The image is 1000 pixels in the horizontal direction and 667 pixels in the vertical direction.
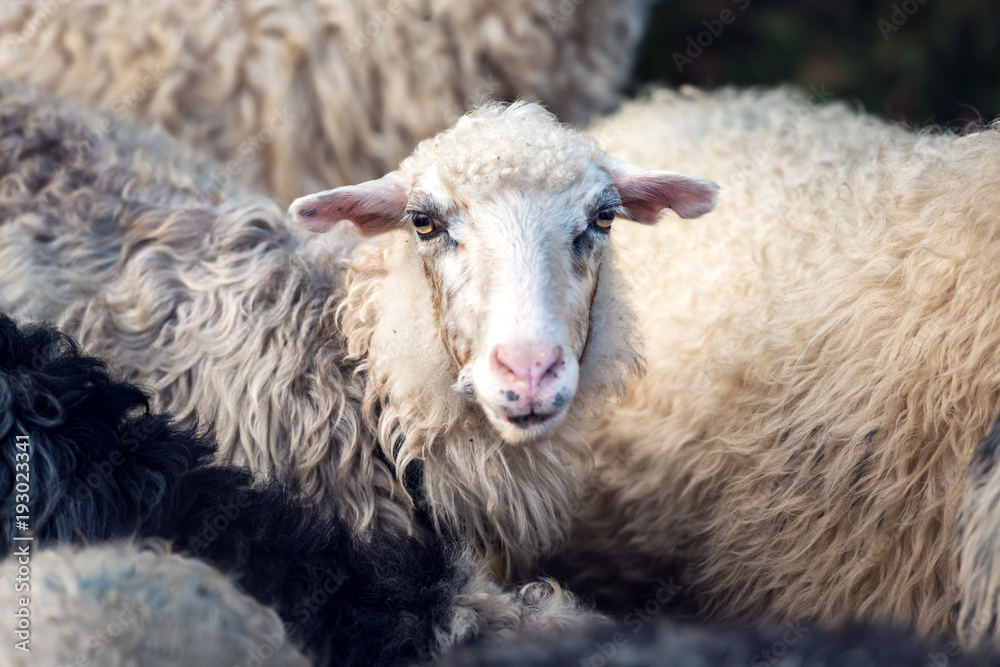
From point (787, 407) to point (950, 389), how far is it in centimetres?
37

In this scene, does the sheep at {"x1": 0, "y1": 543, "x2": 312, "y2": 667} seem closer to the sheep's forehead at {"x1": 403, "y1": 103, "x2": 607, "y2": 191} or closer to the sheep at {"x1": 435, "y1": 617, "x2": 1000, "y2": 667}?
the sheep at {"x1": 435, "y1": 617, "x2": 1000, "y2": 667}

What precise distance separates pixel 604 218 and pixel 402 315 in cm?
45

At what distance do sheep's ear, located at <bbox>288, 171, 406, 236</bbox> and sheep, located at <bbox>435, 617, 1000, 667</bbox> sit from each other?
3.12 ft

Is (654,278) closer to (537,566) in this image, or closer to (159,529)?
(537,566)

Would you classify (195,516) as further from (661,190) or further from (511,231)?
(661,190)

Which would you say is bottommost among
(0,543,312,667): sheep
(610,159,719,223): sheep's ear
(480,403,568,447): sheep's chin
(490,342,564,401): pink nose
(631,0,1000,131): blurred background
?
(0,543,312,667): sheep

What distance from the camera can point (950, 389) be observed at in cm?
189

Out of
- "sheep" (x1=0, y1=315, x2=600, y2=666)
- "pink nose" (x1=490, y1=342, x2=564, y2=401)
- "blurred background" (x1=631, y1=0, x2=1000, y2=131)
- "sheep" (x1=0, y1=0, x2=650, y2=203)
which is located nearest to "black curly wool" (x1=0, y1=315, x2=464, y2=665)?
"sheep" (x1=0, y1=315, x2=600, y2=666)

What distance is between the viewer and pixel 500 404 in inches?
66.5

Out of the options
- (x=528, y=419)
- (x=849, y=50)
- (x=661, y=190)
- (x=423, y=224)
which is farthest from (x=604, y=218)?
(x=849, y=50)

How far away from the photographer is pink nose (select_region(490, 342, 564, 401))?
165cm

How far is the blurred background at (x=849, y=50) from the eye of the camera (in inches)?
161

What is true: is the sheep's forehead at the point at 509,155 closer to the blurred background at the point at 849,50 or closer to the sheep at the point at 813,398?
the sheep at the point at 813,398

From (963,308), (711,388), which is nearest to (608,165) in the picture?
(711,388)
